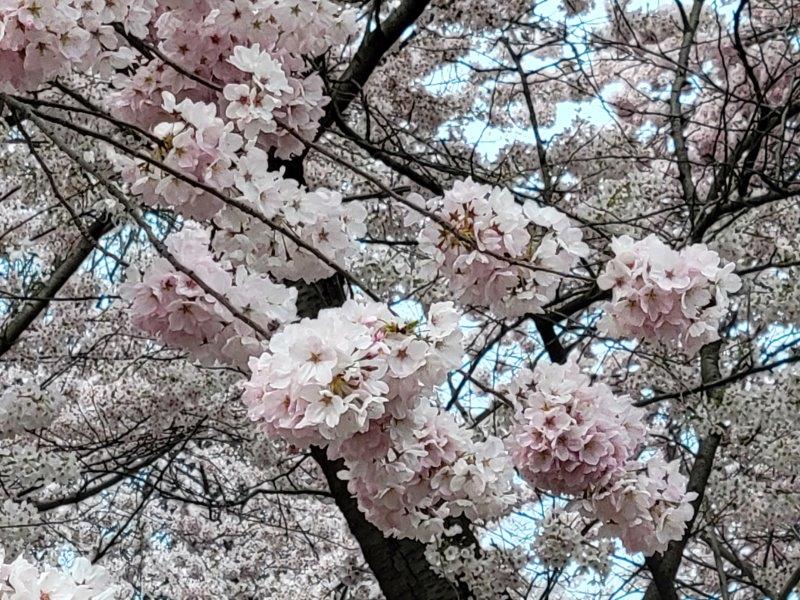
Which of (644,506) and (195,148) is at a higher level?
(195,148)

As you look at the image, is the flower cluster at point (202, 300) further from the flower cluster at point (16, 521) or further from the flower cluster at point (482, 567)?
the flower cluster at point (16, 521)

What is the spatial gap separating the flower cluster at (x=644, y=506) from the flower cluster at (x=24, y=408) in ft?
10.5

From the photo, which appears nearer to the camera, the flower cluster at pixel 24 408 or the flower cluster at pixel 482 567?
the flower cluster at pixel 482 567

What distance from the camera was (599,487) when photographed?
6.50 feet

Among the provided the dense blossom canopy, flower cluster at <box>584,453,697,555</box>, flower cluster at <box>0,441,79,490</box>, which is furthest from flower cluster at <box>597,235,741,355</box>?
flower cluster at <box>0,441,79,490</box>

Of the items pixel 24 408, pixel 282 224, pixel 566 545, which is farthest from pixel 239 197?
pixel 24 408

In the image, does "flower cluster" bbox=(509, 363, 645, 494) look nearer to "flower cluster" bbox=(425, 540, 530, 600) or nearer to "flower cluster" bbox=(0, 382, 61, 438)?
"flower cluster" bbox=(425, 540, 530, 600)

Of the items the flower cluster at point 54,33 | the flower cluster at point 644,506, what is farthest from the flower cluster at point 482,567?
the flower cluster at point 54,33

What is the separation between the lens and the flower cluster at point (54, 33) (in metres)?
1.68

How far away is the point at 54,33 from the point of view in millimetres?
1731

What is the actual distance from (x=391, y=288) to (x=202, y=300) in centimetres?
271

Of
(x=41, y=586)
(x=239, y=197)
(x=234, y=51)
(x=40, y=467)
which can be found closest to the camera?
(x=41, y=586)

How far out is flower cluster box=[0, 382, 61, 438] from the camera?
4.47 m

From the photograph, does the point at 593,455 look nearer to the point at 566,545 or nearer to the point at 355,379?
the point at 355,379
